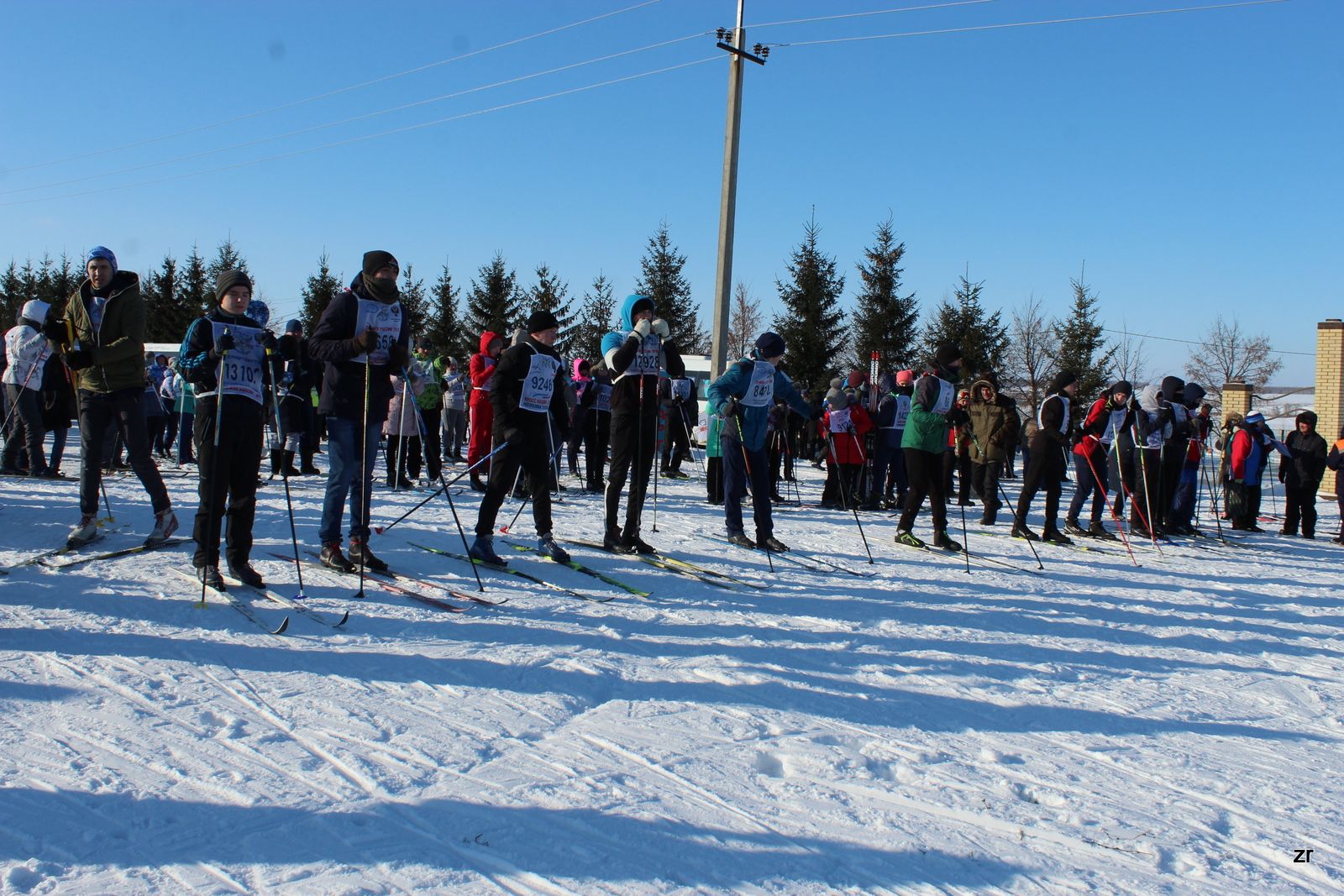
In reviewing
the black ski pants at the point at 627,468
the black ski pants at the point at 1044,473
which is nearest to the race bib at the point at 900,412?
the black ski pants at the point at 1044,473

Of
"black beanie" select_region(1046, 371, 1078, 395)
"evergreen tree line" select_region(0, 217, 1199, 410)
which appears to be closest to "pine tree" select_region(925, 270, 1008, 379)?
"evergreen tree line" select_region(0, 217, 1199, 410)

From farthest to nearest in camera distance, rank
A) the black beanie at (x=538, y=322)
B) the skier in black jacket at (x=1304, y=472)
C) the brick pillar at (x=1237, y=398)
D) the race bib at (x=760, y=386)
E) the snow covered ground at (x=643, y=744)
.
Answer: the brick pillar at (x=1237, y=398)
the skier in black jacket at (x=1304, y=472)
the race bib at (x=760, y=386)
the black beanie at (x=538, y=322)
the snow covered ground at (x=643, y=744)

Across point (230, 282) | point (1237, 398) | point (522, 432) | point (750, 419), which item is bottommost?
point (522, 432)

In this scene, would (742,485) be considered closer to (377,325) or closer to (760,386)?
(760,386)

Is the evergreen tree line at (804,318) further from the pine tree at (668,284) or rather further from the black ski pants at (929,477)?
the black ski pants at (929,477)

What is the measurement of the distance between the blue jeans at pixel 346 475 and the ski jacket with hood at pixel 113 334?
140 cm

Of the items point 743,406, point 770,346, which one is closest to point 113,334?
point 743,406

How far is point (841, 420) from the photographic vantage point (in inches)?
513

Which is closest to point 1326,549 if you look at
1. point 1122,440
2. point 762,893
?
point 1122,440

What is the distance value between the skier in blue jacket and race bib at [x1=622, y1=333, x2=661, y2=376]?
88 centimetres

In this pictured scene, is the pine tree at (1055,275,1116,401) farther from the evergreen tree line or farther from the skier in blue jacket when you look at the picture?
the skier in blue jacket

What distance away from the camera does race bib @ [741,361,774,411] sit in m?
9.07

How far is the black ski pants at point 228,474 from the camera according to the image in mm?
5707

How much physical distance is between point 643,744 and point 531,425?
12.5ft
